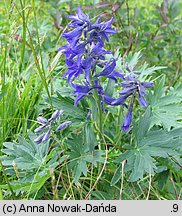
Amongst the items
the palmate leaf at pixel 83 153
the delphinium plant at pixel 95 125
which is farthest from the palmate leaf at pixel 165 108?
the palmate leaf at pixel 83 153

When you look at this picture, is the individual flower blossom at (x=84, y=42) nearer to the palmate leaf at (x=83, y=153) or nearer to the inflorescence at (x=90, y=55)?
the inflorescence at (x=90, y=55)

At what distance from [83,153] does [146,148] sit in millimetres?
263

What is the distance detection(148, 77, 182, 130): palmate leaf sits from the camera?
1.97 metres

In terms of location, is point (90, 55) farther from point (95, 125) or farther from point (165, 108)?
point (165, 108)

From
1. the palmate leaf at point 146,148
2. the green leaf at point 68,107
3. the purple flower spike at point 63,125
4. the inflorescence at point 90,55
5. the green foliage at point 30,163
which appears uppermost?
the inflorescence at point 90,55

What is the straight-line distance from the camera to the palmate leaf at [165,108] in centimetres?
197

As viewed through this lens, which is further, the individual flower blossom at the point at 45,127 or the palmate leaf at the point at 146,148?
the individual flower blossom at the point at 45,127

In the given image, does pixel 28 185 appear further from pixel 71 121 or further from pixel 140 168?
pixel 140 168

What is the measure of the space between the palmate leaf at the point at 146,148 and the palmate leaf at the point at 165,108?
0.34ft

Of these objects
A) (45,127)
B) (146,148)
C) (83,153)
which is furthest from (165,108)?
(45,127)

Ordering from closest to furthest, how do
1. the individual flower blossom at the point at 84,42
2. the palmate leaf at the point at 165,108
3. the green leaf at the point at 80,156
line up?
the individual flower blossom at the point at 84,42 < the green leaf at the point at 80,156 < the palmate leaf at the point at 165,108

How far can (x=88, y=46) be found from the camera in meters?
1.80

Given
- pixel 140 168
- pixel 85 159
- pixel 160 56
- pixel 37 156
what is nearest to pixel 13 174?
pixel 37 156

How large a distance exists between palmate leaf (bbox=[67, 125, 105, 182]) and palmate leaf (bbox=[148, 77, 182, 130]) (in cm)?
27
